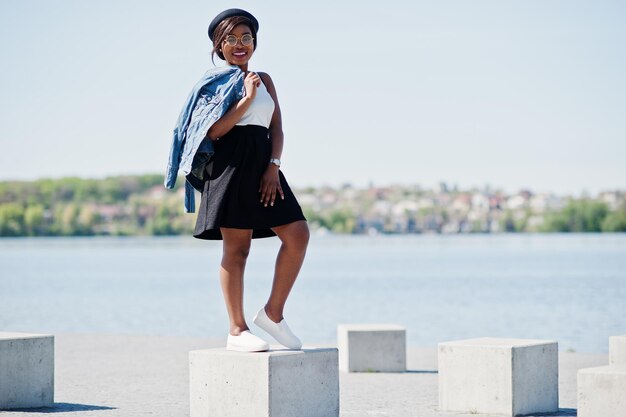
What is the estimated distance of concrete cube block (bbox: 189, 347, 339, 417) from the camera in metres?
7.80

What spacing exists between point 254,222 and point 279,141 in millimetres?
626

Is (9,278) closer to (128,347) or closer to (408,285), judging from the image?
(408,285)

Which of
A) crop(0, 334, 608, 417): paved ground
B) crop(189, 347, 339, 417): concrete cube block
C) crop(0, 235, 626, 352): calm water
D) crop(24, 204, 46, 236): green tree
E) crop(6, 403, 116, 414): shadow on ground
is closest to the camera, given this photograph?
crop(189, 347, 339, 417): concrete cube block

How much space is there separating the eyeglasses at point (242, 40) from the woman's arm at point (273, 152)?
0.24 meters

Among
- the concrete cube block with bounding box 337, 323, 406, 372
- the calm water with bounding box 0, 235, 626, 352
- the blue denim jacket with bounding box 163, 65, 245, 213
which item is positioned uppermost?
the blue denim jacket with bounding box 163, 65, 245, 213

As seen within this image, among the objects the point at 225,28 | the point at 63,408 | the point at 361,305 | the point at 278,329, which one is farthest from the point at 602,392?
the point at 361,305

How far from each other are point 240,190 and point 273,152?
0.37 meters

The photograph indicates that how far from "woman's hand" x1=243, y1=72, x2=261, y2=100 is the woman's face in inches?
8.0

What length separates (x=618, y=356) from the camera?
11578mm

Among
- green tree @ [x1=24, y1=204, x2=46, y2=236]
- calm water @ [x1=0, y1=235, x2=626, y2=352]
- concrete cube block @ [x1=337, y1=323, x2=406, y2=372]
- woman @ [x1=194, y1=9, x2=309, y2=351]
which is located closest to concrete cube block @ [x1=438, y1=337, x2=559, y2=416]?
woman @ [x1=194, y1=9, x2=309, y2=351]

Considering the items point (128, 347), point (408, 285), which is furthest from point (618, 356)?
point (408, 285)

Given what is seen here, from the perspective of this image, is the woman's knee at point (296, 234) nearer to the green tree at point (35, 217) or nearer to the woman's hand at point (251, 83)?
the woman's hand at point (251, 83)

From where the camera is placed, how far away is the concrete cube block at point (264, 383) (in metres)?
7.80

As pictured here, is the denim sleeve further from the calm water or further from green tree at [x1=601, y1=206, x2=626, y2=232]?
green tree at [x1=601, y1=206, x2=626, y2=232]
